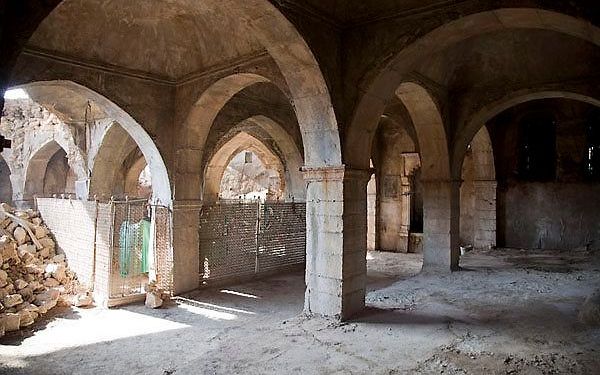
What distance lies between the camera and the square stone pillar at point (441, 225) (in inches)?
376

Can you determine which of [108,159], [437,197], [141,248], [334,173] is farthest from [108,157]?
[437,197]

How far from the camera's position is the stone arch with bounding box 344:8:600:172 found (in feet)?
16.0

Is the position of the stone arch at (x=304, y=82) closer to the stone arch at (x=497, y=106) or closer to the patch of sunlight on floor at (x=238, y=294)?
the patch of sunlight on floor at (x=238, y=294)

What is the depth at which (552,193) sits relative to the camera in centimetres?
1344

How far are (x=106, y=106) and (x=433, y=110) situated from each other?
624cm

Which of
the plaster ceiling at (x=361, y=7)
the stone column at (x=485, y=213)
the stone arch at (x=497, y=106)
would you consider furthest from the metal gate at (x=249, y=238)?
the stone column at (x=485, y=213)

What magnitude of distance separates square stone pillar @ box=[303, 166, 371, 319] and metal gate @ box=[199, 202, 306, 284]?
3377mm

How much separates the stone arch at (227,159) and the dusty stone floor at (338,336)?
4237 millimetres

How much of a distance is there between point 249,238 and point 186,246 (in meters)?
1.76

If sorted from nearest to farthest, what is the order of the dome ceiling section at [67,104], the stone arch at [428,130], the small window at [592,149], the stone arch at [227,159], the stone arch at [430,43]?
the stone arch at [430,43]
the stone arch at [428,130]
the dome ceiling section at [67,104]
the stone arch at [227,159]
the small window at [592,149]

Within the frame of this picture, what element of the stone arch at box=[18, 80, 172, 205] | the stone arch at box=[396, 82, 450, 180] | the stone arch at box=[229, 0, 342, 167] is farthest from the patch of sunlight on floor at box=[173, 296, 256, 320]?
the stone arch at box=[396, 82, 450, 180]

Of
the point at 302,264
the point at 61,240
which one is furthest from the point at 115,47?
the point at 302,264

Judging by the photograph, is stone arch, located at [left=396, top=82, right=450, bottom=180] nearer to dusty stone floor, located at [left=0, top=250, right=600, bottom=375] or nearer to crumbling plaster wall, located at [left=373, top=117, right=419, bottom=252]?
dusty stone floor, located at [left=0, top=250, right=600, bottom=375]

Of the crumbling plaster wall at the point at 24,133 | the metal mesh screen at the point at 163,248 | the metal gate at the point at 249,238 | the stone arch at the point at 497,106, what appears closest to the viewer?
the metal mesh screen at the point at 163,248
